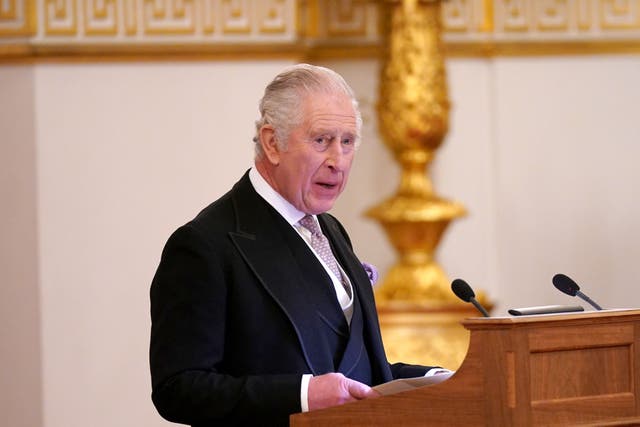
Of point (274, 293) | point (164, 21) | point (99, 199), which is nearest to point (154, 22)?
point (164, 21)

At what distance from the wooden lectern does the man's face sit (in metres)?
0.54

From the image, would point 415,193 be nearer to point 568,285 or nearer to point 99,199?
point 99,199

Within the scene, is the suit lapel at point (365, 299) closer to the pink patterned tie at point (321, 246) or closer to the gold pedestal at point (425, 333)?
the pink patterned tie at point (321, 246)

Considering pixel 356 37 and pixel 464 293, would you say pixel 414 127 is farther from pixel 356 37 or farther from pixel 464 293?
pixel 464 293

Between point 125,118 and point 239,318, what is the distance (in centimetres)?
363

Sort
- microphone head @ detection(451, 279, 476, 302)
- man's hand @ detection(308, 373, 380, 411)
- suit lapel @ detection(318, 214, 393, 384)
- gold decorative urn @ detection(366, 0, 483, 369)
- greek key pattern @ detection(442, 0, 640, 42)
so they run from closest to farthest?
man's hand @ detection(308, 373, 380, 411), microphone head @ detection(451, 279, 476, 302), suit lapel @ detection(318, 214, 393, 384), gold decorative urn @ detection(366, 0, 483, 369), greek key pattern @ detection(442, 0, 640, 42)

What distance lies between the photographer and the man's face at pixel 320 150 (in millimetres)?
2891

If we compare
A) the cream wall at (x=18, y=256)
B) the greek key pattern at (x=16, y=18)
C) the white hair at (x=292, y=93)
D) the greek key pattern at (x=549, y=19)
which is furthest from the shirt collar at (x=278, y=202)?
the greek key pattern at (x=549, y=19)

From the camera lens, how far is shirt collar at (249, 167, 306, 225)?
2.97 m

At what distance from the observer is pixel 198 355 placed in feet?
8.91

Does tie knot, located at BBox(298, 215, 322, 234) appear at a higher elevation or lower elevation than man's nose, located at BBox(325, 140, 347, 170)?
lower

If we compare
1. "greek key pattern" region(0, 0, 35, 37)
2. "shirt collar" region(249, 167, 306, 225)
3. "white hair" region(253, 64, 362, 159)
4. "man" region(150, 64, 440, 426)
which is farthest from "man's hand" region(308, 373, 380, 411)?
"greek key pattern" region(0, 0, 35, 37)

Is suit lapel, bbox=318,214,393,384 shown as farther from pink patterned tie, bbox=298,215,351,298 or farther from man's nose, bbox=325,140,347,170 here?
man's nose, bbox=325,140,347,170

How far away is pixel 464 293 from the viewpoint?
2.80 metres
